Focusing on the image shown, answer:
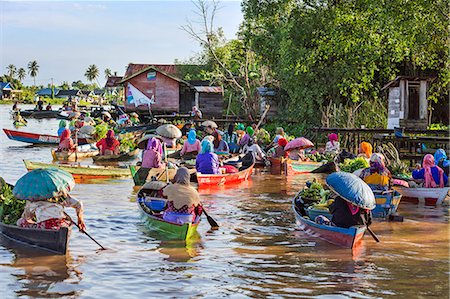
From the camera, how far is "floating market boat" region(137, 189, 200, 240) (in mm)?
11828

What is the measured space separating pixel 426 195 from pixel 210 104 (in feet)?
115

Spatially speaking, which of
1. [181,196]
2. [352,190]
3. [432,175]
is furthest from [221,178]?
[352,190]

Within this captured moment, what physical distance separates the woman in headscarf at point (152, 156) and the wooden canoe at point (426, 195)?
6.46 m

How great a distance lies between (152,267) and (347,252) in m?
3.38

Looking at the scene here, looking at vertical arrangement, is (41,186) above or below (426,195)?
above

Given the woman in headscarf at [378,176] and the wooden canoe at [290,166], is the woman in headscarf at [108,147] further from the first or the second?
the woman in headscarf at [378,176]

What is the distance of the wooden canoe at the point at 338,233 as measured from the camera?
11306 millimetres

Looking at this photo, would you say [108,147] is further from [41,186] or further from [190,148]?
[41,186]

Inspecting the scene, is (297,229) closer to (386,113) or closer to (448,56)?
(448,56)

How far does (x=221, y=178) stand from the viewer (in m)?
19.0

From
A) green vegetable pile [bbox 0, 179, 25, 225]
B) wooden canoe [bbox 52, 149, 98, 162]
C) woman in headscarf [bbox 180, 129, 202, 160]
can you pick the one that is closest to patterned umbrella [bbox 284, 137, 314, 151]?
woman in headscarf [bbox 180, 129, 202, 160]

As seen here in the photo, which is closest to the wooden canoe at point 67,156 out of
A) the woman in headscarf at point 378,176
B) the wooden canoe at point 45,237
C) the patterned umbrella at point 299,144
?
the patterned umbrella at point 299,144

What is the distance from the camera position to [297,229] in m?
13.6

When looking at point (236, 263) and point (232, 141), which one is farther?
point (232, 141)
